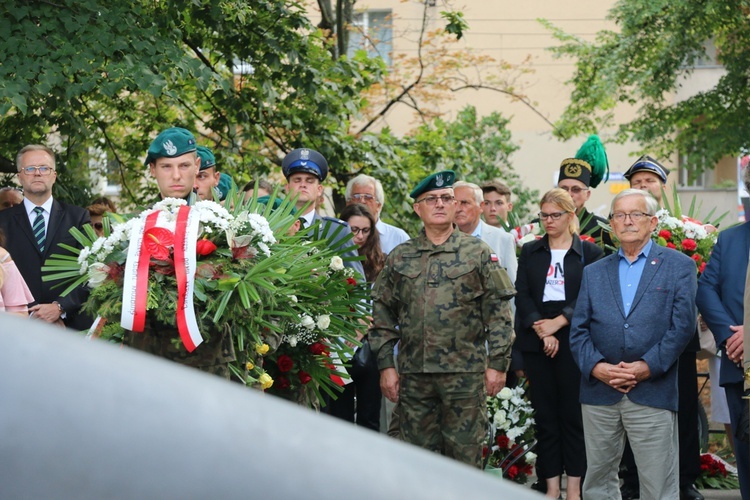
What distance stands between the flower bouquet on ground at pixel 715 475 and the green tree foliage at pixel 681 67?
7646 mm

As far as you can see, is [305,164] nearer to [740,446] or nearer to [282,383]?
[282,383]

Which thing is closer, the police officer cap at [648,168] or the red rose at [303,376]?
the red rose at [303,376]

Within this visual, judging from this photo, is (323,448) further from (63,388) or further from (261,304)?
(261,304)

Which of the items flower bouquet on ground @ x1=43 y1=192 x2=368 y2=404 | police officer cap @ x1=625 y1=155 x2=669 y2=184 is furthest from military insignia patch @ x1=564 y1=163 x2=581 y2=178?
flower bouquet on ground @ x1=43 y1=192 x2=368 y2=404

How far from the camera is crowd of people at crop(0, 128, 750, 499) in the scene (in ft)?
21.7

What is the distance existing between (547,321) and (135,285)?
335cm

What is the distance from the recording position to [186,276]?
5121mm

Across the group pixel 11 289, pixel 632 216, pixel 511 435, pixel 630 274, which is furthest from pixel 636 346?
pixel 11 289

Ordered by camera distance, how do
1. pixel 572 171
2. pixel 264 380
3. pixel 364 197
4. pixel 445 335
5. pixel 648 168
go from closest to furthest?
1. pixel 264 380
2. pixel 445 335
3. pixel 648 168
4. pixel 572 171
5. pixel 364 197

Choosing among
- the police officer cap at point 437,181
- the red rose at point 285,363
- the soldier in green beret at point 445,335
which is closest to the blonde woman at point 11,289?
the red rose at point 285,363

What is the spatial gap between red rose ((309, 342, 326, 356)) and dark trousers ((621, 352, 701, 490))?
8.47 feet

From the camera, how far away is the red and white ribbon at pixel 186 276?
5082 mm

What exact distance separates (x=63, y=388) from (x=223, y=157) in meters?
10.6

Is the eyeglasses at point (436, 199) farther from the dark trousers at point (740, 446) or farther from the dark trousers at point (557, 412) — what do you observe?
the dark trousers at point (740, 446)
